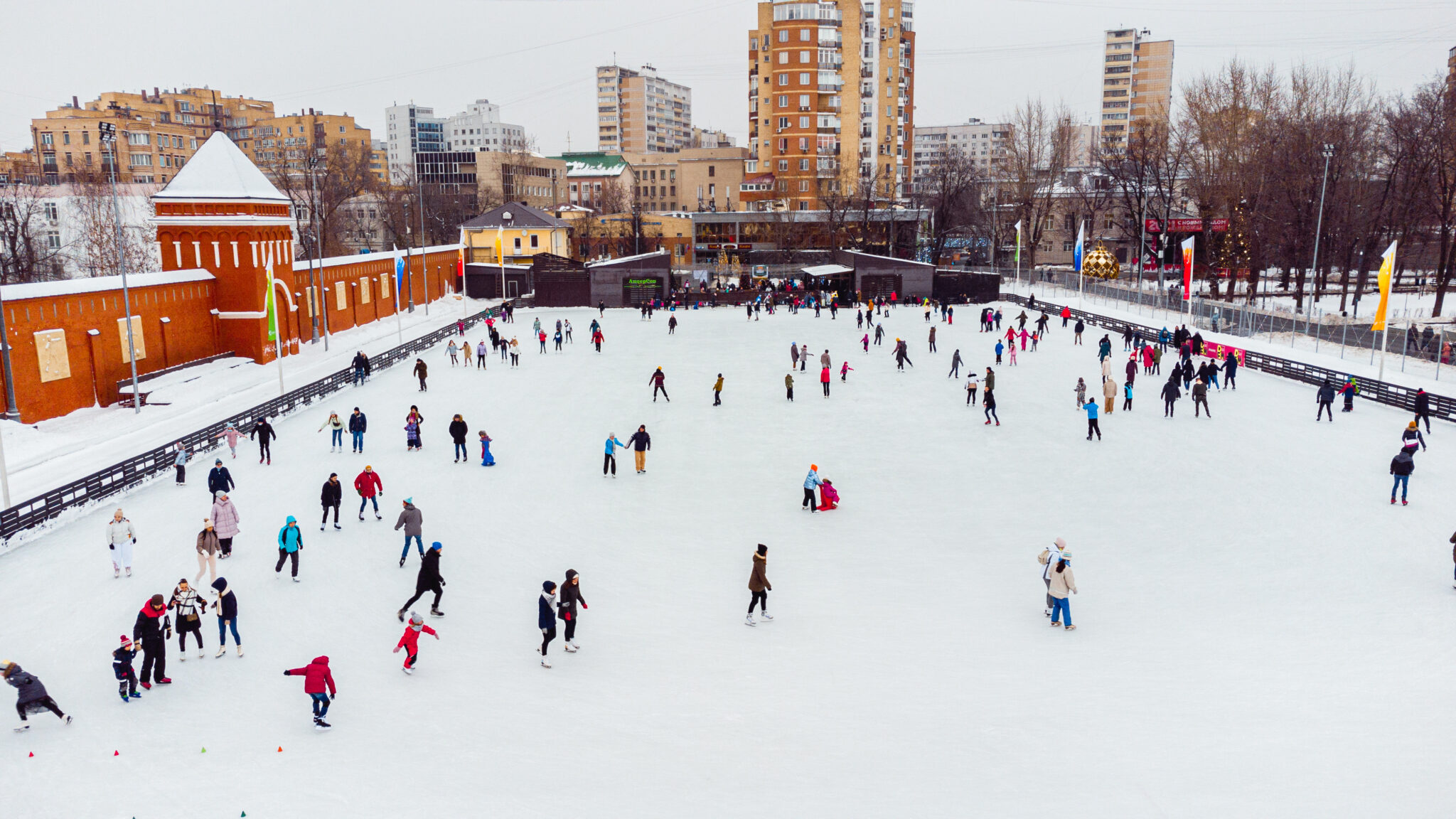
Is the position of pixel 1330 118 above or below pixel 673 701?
above

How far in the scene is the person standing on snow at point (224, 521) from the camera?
13.0 meters

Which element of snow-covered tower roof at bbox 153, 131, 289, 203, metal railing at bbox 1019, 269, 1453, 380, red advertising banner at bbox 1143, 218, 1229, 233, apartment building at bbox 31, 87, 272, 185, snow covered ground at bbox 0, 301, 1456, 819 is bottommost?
snow covered ground at bbox 0, 301, 1456, 819

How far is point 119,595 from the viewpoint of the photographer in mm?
12039

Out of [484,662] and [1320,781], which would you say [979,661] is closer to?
[1320,781]

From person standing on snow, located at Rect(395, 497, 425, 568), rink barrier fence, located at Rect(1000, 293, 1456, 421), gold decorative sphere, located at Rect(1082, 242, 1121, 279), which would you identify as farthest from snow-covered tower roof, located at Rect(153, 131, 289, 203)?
gold decorative sphere, located at Rect(1082, 242, 1121, 279)

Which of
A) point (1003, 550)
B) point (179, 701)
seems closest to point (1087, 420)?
point (1003, 550)

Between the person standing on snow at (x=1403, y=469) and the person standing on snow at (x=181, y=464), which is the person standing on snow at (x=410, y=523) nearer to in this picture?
the person standing on snow at (x=181, y=464)

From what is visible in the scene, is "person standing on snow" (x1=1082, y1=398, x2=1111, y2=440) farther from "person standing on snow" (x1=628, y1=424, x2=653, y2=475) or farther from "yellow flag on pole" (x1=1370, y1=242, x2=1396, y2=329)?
"yellow flag on pole" (x1=1370, y1=242, x2=1396, y2=329)

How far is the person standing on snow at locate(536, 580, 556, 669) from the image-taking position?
9.88m

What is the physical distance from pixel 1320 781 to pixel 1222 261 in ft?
164

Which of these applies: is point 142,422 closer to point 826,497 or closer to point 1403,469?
point 826,497

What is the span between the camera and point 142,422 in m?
23.5

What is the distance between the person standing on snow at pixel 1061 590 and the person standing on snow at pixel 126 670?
10262mm

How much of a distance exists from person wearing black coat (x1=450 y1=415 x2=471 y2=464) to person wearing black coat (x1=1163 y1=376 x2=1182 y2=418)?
1722cm
